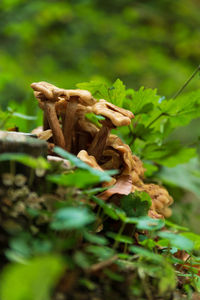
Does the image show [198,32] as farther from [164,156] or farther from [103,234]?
[103,234]

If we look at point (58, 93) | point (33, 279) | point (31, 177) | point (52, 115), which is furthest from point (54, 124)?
point (33, 279)

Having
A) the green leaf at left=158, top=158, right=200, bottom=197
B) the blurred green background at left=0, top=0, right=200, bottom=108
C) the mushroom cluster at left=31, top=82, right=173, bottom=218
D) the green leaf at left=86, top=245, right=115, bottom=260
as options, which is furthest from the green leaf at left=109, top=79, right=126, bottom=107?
the blurred green background at left=0, top=0, right=200, bottom=108

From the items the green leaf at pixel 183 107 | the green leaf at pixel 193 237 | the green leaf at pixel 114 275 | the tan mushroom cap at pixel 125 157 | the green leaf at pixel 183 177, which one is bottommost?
the green leaf at pixel 183 177

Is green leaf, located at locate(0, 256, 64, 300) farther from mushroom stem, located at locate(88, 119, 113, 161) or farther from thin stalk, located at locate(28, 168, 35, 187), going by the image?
mushroom stem, located at locate(88, 119, 113, 161)

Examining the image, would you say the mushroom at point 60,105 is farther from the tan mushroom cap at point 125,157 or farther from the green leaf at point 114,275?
the green leaf at point 114,275

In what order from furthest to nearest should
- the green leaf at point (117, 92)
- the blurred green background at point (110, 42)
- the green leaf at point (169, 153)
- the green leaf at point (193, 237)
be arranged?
the blurred green background at point (110, 42)
the green leaf at point (169, 153)
the green leaf at point (117, 92)
the green leaf at point (193, 237)

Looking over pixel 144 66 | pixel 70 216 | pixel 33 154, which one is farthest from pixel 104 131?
pixel 144 66

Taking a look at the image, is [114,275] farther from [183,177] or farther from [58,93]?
[183,177]

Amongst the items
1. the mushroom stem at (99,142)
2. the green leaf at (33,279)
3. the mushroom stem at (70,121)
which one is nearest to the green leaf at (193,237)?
the mushroom stem at (99,142)
